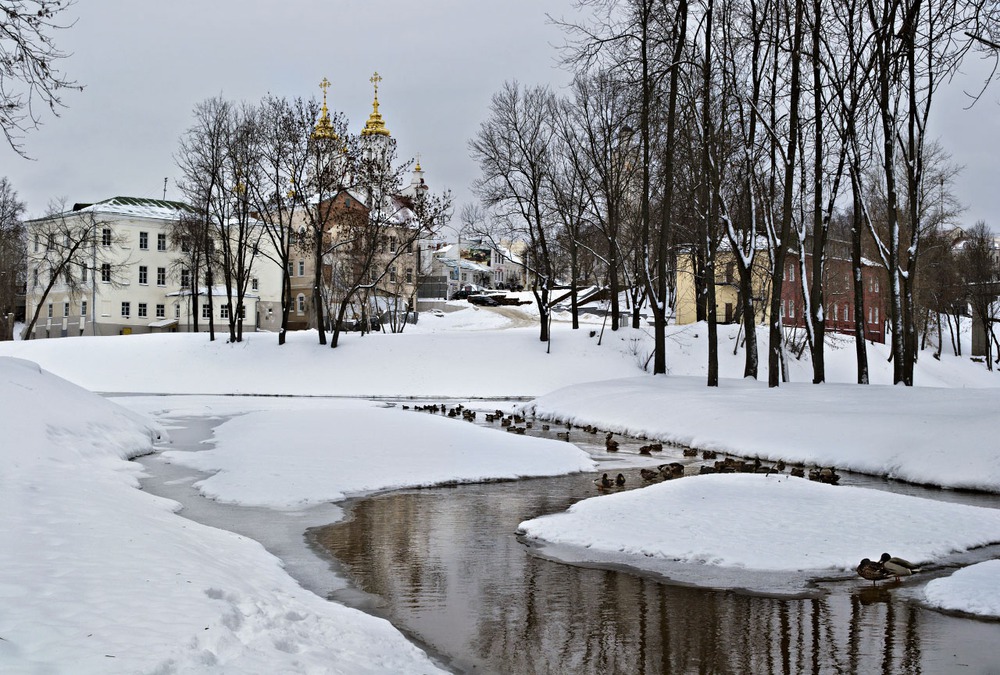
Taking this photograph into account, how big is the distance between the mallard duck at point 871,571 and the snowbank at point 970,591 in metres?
0.38

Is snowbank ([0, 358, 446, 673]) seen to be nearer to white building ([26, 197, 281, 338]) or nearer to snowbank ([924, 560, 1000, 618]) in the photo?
snowbank ([924, 560, 1000, 618])

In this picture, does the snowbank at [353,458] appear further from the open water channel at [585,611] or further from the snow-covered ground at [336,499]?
the open water channel at [585,611]

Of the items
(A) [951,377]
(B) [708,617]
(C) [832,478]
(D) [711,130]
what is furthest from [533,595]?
(A) [951,377]

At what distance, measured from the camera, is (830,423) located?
61.8 feet

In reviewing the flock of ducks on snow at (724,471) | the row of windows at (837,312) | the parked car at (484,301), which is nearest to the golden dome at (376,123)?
the parked car at (484,301)

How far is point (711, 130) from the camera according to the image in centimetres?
2586

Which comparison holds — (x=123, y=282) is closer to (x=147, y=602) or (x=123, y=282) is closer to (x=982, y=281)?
(x=982, y=281)

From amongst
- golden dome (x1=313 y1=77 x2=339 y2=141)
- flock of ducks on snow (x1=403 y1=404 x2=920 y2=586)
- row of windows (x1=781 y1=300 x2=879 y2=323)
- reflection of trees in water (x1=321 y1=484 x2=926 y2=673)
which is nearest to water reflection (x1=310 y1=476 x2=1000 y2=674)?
reflection of trees in water (x1=321 y1=484 x2=926 y2=673)

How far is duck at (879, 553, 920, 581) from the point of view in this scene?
832cm

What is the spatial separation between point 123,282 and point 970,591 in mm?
77269

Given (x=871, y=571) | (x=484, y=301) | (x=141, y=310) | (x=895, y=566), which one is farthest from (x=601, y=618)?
(x=484, y=301)

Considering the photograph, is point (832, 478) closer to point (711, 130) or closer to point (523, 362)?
point (711, 130)

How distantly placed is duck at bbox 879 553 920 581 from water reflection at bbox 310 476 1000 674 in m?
0.23

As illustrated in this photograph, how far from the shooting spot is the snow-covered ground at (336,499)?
5281 millimetres
